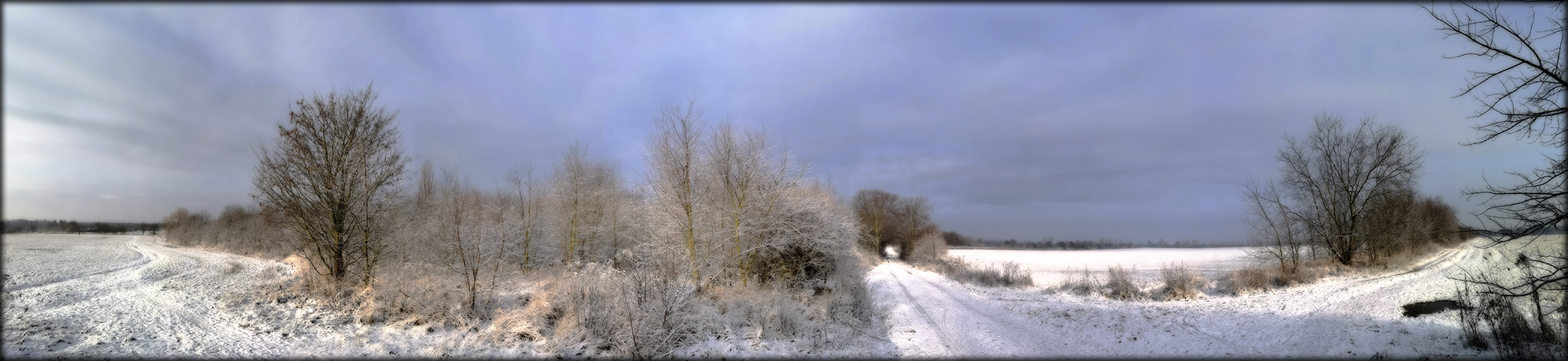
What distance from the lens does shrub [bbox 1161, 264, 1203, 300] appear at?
13562mm

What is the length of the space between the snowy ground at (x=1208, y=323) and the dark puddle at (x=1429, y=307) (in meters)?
0.19

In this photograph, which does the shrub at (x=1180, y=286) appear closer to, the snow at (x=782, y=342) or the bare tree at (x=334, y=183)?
the snow at (x=782, y=342)

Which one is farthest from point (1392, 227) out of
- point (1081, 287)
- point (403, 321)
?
point (403, 321)

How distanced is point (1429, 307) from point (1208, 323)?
4558 millimetres

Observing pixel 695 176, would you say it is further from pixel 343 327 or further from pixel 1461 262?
pixel 1461 262

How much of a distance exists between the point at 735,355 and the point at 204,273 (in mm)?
13906

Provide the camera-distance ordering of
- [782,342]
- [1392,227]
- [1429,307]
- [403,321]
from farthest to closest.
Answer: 1. [1392,227]
2. [1429,307]
3. [782,342]
4. [403,321]

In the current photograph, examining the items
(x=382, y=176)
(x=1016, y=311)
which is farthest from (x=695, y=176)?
(x=1016, y=311)

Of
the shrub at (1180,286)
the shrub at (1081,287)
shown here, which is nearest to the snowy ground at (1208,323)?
the shrub at (1180,286)

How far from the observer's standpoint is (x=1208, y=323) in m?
10.3

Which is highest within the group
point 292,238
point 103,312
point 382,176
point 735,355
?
point 382,176

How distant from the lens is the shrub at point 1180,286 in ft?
44.5

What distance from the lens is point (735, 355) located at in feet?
27.5

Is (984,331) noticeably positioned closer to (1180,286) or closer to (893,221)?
(1180,286)
